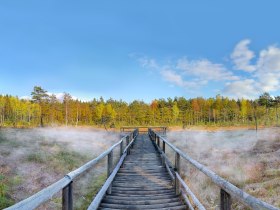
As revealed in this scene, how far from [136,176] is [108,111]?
328 ft

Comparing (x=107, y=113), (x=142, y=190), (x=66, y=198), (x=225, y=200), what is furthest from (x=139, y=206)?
(x=107, y=113)

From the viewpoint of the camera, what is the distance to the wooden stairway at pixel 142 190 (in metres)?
6.73

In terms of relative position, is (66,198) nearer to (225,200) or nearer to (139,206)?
(225,200)

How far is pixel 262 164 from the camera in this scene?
13484 mm

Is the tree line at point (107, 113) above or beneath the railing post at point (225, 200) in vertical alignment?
above

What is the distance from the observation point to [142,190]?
8.22 metres

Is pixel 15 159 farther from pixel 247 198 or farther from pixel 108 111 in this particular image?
pixel 108 111

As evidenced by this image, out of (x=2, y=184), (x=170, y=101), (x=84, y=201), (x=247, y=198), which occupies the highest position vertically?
(x=170, y=101)

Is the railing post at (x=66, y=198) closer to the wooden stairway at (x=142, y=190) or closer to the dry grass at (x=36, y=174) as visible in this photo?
the wooden stairway at (x=142, y=190)

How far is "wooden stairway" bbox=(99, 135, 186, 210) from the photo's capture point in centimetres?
673

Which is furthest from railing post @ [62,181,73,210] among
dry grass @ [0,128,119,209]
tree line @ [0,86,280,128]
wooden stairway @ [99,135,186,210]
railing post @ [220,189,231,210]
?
tree line @ [0,86,280,128]

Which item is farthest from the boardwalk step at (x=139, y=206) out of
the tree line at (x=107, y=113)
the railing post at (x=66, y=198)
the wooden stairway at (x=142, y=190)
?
the tree line at (x=107, y=113)

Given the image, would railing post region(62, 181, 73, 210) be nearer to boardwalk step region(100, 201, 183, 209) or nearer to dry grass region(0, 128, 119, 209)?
boardwalk step region(100, 201, 183, 209)

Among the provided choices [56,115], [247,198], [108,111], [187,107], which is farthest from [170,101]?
[247,198]
